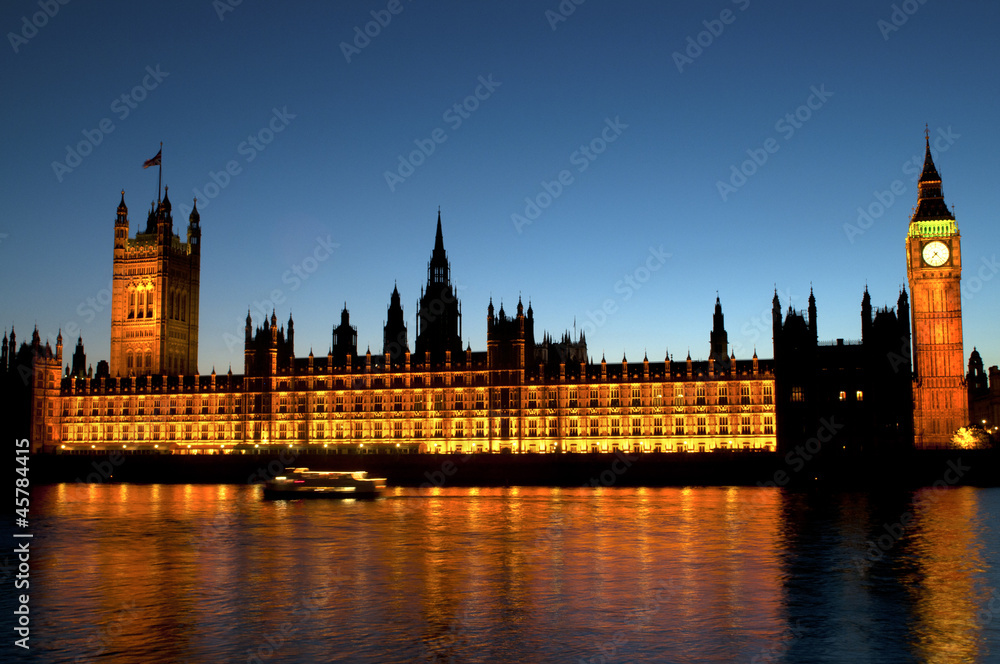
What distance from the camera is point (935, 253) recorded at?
397 feet

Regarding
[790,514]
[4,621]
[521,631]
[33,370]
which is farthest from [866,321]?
[33,370]

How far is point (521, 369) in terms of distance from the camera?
375ft

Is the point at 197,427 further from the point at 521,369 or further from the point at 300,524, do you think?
the point at 300,524

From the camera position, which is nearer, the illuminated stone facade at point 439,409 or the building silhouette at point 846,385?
the building silhouette at point 846,385

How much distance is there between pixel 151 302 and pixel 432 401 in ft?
164

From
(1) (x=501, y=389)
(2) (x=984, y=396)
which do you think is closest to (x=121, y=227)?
(1) (x=501, y=389)

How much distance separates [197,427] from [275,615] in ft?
325

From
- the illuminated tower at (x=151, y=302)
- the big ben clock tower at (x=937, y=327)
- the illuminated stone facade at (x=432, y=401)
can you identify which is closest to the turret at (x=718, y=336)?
the illuminated stone facade at (x=432, y=401)

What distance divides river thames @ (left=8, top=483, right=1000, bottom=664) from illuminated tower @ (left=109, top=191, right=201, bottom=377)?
249 ft

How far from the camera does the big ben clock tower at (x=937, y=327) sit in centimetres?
11862

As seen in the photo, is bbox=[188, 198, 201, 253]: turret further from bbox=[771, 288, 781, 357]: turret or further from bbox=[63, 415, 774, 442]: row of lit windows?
bbox=[771, 288, 781, 357]: turret

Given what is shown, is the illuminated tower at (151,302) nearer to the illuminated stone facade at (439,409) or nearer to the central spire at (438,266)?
the illuminated stone facade at (439,409)

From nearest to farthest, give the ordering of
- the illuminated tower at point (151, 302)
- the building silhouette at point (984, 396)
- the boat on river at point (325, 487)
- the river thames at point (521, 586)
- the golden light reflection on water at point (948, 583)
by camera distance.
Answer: the river thames at point (521, 586) < the golden light reflection on water at point (948, 583) < the boat on river at point (325, 487) < the illuminated tower at point (151, 302) < the building silhouette at point (984, 396)

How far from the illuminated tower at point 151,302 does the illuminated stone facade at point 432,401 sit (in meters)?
6.89
